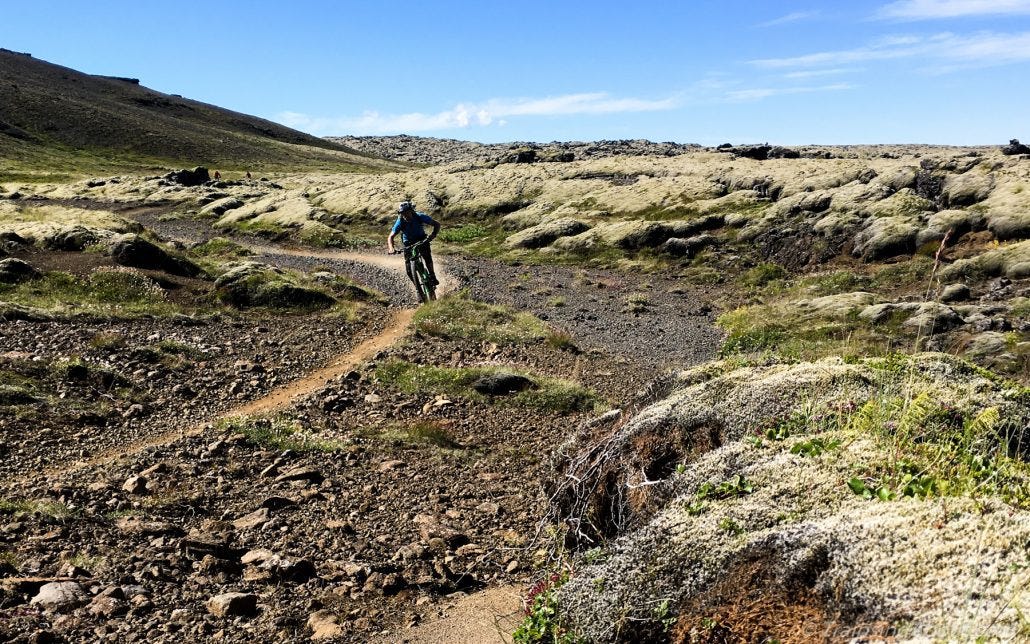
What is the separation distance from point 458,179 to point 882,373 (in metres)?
61.1

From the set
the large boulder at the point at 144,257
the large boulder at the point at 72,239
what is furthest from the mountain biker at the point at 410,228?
the large boulder at the point at 72,239

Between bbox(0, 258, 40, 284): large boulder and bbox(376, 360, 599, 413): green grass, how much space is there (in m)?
14.4

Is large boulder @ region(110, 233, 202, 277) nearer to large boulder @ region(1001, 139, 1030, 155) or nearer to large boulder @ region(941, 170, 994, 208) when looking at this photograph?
large boulder @ region(941, 170, 994, 208)

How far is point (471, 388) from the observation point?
1606 cm

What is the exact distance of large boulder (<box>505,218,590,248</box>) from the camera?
44656 millimetres

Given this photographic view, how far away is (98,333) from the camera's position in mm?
18375

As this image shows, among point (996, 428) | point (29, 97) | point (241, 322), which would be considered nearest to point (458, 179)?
point (241, 322)

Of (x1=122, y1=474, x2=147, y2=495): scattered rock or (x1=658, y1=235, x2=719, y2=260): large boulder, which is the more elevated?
(x1=658, y1=235, x2=719, y2=260): large boulder

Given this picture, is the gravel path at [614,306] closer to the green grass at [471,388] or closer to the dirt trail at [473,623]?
the green grass at [471,388]

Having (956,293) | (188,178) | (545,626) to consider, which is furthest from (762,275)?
(188,178)

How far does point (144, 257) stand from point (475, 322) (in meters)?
13.6

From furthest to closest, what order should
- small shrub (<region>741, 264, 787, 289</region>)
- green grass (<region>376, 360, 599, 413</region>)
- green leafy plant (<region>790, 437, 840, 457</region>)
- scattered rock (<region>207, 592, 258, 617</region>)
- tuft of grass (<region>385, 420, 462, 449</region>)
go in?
1. small shrub (<region>741, 264, 787, 289</region>)
2. green grass (<region>376, 360, 599, 413</region>)
3. tuft of grass (<region>385, 420, 462, 449</region>)
4. scattered rock (<region>207, 592, 258, 617</region>)
5. green leafy plant (<region>790, 437, 840, 457</region>)

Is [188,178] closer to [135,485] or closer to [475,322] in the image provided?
[475,322]

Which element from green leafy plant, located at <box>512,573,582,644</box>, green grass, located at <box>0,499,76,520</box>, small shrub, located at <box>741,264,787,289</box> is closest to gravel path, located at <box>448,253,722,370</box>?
small shrub, located at <box>741,264,787,289</box>
